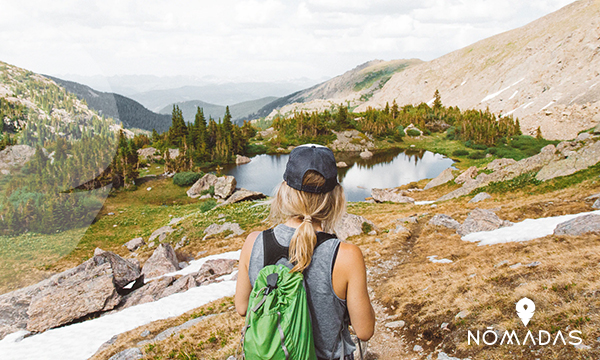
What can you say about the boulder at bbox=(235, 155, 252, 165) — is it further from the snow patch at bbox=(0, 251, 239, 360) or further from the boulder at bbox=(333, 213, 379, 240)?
the snow patch at bbox=(0, 251, 239, 360)

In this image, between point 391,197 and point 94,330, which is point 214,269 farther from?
point 391,197

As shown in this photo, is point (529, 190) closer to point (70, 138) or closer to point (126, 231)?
point (70, 138)

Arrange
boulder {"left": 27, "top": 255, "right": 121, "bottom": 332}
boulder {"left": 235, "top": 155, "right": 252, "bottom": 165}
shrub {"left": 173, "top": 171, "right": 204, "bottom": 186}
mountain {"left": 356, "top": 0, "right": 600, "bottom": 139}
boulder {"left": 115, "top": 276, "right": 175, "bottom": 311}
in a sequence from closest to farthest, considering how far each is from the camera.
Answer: boulder {"left": 27, "top": 255, "right": 121, "bottom": 332} → boulder {"left": 115, "top": 276, "right": 175, "bottom": 311} → shrub {"left": 173, "top": 171, "right": 204, "bottom": 186} → boulder {"left": 235, "top": 155, "right": 252, "bottom": 165} → mountain {"left": 356, "top": 0, "right": 600, "bottom": 139}

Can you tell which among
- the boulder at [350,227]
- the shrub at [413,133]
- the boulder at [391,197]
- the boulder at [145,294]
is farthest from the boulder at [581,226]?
the shrub at [413,133]

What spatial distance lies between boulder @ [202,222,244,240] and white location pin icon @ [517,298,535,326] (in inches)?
777

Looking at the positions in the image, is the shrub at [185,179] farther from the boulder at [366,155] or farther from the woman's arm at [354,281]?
the woman's arm at [354,281]

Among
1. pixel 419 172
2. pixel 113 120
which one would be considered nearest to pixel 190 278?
pixel 113 120

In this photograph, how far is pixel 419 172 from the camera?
64.9 metres

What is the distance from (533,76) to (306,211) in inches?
5551

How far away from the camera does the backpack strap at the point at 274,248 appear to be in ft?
8.89

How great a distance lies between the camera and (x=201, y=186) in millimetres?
47562

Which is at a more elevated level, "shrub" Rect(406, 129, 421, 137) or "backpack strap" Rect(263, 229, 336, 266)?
"backpack strap" Rect(263, 229, 336, 266)

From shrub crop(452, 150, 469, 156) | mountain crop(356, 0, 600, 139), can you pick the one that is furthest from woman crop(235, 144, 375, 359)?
mountain crop(356, 0, 600, 139)

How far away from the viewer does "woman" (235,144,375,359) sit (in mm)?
2625
